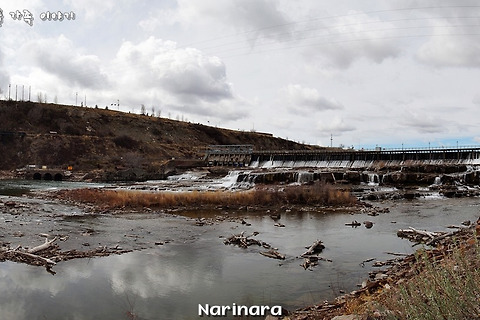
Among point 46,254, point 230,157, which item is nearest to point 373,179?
point 46,254

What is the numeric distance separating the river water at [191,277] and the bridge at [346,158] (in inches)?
1498

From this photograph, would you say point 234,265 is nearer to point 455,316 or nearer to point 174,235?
point 174,235

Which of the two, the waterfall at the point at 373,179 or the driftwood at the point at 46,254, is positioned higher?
the waterfall at the point at 373,179

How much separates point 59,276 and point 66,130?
104396 mm

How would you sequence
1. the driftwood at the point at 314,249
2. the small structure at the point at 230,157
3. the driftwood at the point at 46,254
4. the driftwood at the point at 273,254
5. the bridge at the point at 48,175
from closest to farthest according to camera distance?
the driftwood at the point at 46,254
the driftwood at the point at 273,254
the driftwood at the point at 314,249
the bridge at the point at 48,175
the small structure at the point at 230,157

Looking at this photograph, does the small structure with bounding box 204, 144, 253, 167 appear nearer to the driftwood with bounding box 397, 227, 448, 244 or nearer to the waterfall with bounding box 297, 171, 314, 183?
the waterfall with bounding box 297, 171, 314, 183

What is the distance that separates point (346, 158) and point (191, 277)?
53459mm

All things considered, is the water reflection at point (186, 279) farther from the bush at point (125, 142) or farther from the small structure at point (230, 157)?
the bush at point (125, 142)

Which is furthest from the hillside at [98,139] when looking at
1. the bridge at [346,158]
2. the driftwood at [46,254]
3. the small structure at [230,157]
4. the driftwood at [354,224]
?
the driftwood at [46,254]

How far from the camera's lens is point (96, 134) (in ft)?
A: 362

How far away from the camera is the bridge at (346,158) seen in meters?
52.2

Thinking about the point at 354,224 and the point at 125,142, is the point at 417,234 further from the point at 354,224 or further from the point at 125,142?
the point at 125,142

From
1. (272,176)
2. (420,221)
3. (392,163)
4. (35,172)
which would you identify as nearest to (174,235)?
(420,221)

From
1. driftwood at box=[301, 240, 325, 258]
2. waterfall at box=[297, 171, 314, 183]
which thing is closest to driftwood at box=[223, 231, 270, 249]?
driftwood at box=[301, 240, 325, 258]
